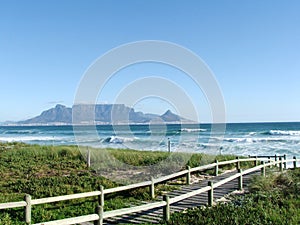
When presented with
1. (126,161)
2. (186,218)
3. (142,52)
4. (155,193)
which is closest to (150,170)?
(126,161)

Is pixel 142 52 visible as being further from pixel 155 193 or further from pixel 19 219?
pixel 19 219

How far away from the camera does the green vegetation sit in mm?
8273

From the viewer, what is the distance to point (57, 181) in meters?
14.0

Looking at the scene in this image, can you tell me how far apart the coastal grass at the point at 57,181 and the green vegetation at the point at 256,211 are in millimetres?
2673

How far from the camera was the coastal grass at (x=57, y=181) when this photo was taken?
33.1 ft

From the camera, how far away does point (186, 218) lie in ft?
28.4

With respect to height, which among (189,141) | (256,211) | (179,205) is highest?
(256,211)

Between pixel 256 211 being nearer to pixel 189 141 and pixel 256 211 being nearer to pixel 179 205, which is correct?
pixel 179 205

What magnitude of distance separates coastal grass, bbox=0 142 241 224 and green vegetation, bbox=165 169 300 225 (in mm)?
2673

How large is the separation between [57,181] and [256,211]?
Result: 8172 millimetres

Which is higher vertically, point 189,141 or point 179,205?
point 179,205

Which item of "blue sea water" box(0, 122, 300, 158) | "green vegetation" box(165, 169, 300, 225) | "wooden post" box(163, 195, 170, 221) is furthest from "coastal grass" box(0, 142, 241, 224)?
"blue sea water" box(0, 122, 300, 158)

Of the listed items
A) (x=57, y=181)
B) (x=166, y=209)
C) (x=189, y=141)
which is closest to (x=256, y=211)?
(x=166, y=209)

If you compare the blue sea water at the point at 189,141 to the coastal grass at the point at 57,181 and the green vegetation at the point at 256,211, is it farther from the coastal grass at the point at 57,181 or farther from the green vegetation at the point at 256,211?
the green vegetation at the point at 256,211
